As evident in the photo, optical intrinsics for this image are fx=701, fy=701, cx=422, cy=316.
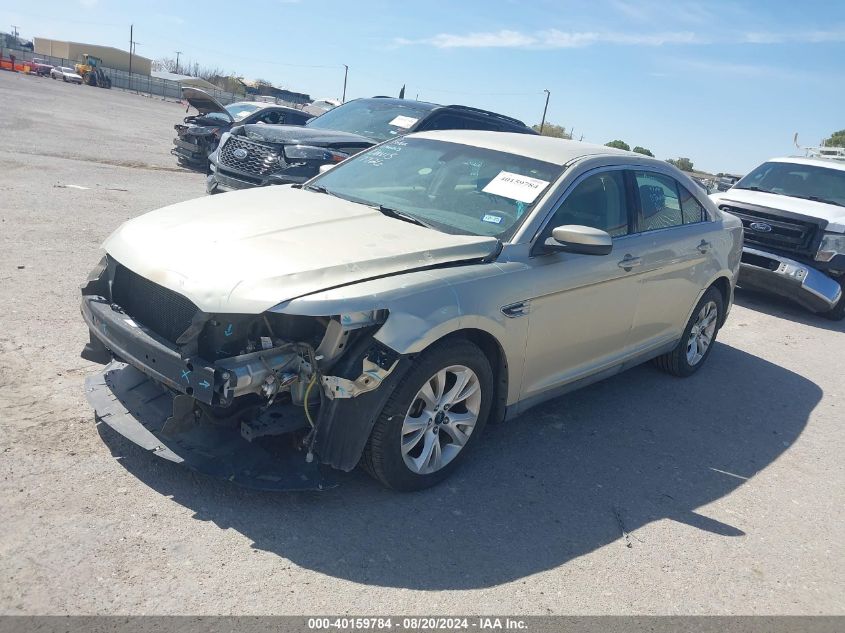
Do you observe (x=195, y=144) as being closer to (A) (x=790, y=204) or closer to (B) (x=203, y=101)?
(B) (x=203, y=101)

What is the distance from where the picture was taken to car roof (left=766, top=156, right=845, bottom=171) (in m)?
10.4

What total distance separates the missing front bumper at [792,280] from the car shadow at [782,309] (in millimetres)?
255

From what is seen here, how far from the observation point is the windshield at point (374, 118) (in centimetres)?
937

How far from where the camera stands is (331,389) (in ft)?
10.5

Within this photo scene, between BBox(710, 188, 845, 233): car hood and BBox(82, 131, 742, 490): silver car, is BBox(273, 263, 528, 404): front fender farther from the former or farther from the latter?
BBox(710, 188, 845, 233): car hood

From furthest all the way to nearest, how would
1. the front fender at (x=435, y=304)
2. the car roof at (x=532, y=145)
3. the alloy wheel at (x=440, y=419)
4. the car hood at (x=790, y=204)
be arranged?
the car hood at (x=790, y=204)
the car roof at (x=532, y=145)
the alloy wheel at (x=440, y=419)
the front fender at (x=435, y=304)

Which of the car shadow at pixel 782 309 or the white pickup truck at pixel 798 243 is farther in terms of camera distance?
the car shadow at pixel 782 309

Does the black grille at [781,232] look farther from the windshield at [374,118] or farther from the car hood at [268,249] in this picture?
the car hood at [268,249]

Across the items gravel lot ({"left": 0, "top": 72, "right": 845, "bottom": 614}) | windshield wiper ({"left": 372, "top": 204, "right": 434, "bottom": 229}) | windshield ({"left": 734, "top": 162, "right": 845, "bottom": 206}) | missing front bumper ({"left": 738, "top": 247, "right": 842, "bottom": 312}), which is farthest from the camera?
windshield ({"left": 734, "top": 162, "right": 845, "bottom": 206})

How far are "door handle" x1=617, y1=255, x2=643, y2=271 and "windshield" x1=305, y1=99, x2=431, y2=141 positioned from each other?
511cm

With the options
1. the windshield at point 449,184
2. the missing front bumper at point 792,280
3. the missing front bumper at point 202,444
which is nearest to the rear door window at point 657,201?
the windshield at point 449,184

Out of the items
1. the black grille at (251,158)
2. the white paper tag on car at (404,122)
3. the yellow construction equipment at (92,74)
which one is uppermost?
the white paper tag on car at (404,122)

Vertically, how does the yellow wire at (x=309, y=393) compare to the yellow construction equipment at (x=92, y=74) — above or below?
above

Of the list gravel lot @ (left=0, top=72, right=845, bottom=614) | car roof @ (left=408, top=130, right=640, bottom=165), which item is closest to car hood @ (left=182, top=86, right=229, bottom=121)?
gravel lot @ (left=0, top=72, right=845, bottom=614)
